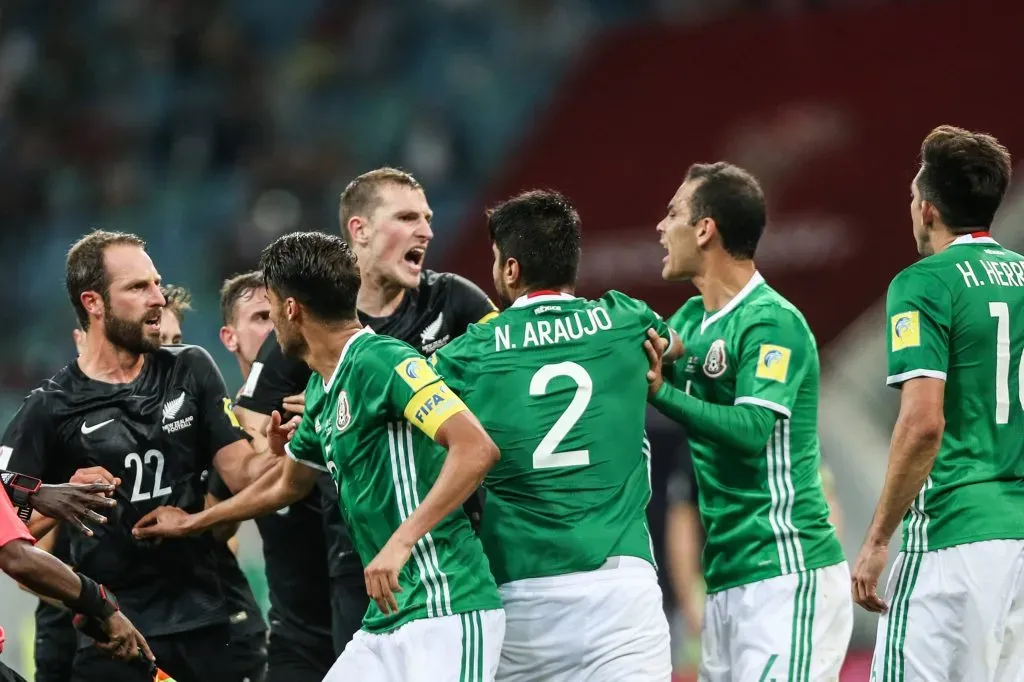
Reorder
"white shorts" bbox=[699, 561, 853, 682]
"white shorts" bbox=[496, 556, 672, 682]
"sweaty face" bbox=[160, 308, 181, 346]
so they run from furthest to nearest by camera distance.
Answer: "sweaty face" bbox=[160, 308, 181, 346] < "white shorts" bbox=[699, 561, 853, 682] < "white shorts" bbox=[496, 556, 672, 682]

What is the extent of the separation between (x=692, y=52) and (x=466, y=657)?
29.6ft

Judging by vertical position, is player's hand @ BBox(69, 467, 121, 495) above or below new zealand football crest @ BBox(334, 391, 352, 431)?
below

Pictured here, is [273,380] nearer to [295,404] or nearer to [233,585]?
[295,404]

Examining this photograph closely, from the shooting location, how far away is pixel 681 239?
511 centimetres

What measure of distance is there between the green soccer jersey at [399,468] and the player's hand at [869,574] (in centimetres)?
122

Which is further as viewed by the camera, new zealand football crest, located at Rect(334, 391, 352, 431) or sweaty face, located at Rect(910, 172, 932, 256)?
sweaty face, located at Rect(910, 172, 932, 256)

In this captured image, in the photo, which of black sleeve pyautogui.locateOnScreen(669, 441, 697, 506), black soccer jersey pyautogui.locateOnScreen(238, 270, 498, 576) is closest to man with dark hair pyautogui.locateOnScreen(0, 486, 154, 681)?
black soccer jersey pyautogui.locateOnScreen(238, 270, 498, 576)

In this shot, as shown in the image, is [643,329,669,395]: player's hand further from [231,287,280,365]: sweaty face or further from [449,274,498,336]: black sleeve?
[231,287,280,365]: sweaty face

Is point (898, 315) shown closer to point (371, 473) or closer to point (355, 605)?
point (371, 473)

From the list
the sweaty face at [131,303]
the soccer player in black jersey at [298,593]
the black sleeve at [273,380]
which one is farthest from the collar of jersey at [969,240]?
the sweaty face at [131,303]

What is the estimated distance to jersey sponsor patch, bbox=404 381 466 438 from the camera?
4004mm

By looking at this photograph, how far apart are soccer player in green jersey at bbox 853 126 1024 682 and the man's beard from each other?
2941 mm

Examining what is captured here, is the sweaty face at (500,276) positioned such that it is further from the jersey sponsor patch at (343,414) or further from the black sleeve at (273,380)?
the black sleeve at (273,380)

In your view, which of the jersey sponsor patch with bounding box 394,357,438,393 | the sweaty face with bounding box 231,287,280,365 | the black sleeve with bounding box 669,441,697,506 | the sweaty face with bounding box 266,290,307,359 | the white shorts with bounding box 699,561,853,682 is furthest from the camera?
the black sleeve with bounding box 669,441,697,506
